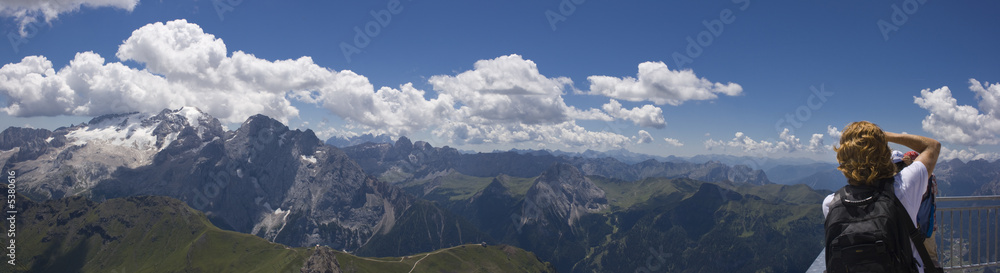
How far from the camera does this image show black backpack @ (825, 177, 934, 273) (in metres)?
6.52

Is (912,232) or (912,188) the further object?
(912,188)

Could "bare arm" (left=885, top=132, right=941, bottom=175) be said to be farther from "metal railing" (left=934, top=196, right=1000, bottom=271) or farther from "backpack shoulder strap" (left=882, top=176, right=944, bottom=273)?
"metal railing" (left=934, top=196, right=1000, bottom=271)

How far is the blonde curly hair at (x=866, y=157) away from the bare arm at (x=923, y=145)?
1.89 ft

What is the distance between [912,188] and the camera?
7238mm

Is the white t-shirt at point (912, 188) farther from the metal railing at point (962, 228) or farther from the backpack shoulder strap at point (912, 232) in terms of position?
the metal railing at point (962, 228)

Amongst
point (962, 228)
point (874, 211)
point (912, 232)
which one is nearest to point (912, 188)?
point (912, 232)

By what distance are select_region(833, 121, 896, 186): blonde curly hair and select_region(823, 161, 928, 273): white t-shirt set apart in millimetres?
174

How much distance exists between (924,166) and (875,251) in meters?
2.27

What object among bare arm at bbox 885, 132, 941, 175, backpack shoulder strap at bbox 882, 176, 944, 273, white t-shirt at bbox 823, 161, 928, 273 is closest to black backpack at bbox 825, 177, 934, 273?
backpack shoulder strap at bbox 882, 176, 944, 273

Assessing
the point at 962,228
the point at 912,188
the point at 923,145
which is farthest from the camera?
the point at 962,228

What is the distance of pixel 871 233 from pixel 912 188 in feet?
5.01

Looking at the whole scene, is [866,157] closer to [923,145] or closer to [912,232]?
[912,232]

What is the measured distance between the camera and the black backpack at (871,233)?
21.4 feet

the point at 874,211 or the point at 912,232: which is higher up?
the point at 874,211
